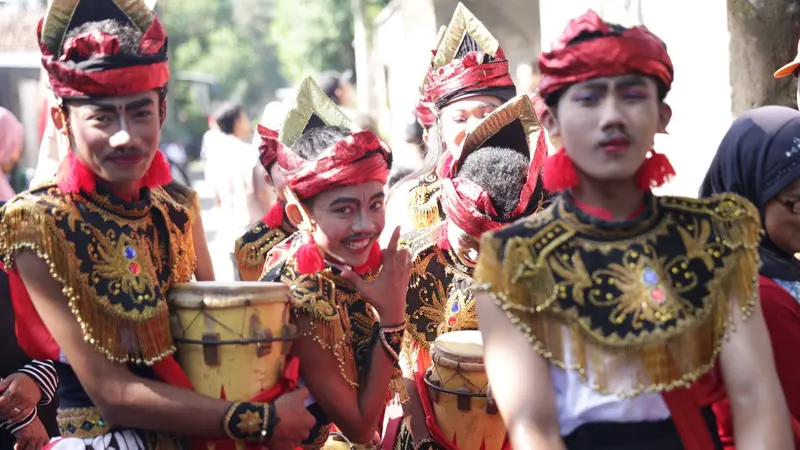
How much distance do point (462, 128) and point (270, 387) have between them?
246 cm

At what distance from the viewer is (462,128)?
225 inches

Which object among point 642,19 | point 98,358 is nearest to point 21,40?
point 642,19

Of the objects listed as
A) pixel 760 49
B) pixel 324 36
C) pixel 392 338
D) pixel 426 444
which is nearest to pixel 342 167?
pixel 392 338

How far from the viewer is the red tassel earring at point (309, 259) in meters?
3.99

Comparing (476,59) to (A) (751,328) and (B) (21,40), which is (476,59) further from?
(B) (21,40)

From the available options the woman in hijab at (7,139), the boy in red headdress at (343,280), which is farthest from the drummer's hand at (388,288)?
the woman in hijab at (7,139)

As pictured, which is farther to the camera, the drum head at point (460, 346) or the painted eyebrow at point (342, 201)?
the drum head at point (460, 346)

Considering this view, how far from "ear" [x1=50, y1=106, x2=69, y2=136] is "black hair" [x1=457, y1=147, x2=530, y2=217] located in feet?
5.51

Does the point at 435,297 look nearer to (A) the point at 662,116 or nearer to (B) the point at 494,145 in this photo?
(B) the point at 494,145

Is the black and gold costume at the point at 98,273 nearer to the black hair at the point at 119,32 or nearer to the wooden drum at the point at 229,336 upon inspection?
the wooden drum at the point at 229,336

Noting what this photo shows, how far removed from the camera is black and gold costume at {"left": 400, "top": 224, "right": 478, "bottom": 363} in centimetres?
474

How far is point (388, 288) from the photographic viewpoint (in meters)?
3.93

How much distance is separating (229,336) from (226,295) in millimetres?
127

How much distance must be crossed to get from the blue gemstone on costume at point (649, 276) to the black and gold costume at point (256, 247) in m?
3.09
